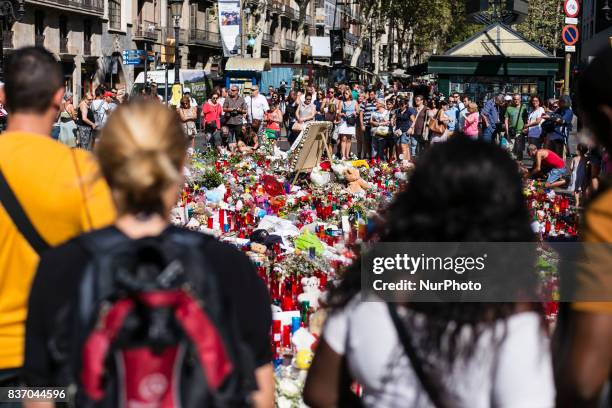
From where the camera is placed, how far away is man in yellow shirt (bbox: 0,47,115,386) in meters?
2.75

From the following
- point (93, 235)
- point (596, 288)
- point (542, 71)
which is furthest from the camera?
point (542, 71)

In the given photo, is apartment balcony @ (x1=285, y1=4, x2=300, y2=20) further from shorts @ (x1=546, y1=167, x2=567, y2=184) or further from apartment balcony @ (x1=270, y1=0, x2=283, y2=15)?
shorts @ (x1=546, y1=167, x2=567, y2=184)

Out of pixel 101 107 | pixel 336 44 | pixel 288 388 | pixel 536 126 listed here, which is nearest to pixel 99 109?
pixel 101 107

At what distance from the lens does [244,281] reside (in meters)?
2.21

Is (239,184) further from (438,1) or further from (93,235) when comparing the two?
Answer: (438,1)

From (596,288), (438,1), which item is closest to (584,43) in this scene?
(438,1)

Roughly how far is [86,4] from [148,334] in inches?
1897

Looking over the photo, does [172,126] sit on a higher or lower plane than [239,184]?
higher

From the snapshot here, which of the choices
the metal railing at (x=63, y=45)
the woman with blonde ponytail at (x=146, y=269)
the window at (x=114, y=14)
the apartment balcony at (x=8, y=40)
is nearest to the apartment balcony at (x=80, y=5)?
the window at (x=114, y=14)

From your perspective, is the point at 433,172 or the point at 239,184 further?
the point at 239,184

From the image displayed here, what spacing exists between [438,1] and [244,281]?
240ft

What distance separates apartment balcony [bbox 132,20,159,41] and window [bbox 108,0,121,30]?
130 centimetres

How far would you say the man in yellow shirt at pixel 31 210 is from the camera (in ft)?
9.02

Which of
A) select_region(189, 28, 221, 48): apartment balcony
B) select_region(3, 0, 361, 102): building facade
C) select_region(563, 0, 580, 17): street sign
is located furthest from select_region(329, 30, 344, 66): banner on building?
select_region(563, 0, 580, 17): street sign
